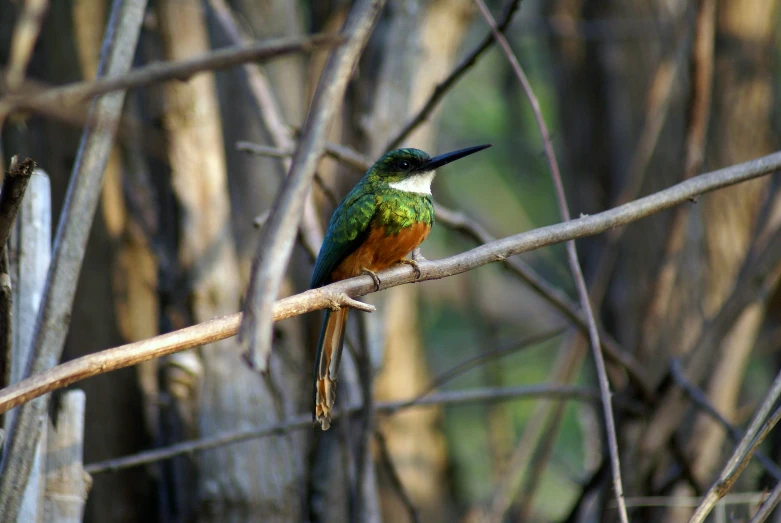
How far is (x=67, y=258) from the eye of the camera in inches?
68.5

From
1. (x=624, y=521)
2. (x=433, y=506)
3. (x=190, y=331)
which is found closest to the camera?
(x=190, y=331)

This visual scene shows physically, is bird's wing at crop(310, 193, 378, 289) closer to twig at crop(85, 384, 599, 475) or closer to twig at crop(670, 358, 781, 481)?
twig at crop(85, 384, 599, 475)

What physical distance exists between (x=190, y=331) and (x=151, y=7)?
2.53m

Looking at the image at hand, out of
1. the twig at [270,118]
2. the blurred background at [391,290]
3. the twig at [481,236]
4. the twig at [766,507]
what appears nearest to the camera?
the twig at [766,507]

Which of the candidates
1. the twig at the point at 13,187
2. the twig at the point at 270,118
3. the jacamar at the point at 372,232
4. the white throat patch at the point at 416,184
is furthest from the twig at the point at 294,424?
the twig at the point at 13,187

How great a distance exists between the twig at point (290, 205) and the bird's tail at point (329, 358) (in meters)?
1.32

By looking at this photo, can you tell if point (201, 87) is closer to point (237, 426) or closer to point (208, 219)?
point (208, 219)

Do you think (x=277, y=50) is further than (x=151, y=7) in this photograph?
No

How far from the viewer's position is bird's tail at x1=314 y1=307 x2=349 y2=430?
230 cm

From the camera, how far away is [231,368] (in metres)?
3.04

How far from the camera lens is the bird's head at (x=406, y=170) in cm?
285

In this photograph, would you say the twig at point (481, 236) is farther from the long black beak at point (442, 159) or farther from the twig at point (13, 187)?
the twig at point (13, 187)

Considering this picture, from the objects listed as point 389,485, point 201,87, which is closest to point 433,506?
point 389,485

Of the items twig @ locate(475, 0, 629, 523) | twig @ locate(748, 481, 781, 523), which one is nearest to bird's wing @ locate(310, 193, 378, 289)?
twig @ locate(475, 0, 629, 523)
